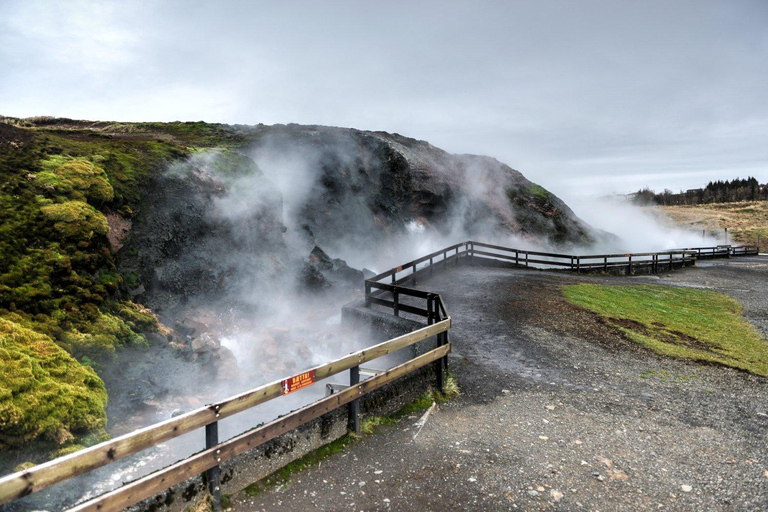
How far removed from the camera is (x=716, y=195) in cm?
12425

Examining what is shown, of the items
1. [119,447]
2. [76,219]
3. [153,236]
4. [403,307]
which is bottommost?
[403,307]

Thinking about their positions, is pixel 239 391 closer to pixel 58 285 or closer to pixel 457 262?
pixel 58 285

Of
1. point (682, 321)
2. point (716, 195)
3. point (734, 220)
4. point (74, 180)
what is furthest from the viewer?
point (716, 195)

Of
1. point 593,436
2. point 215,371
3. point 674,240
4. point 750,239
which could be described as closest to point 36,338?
point 215,371

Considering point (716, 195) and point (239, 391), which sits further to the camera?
point (716, 195)

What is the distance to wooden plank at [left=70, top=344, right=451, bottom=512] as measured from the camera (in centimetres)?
Result: 358

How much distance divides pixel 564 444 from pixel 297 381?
3.93 meters

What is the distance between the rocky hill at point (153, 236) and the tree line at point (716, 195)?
13009 centimetres

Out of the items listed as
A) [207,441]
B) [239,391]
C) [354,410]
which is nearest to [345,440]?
[354,410]

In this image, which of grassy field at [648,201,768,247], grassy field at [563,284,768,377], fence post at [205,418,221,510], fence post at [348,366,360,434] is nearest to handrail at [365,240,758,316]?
fence post at [348,366,360,434]

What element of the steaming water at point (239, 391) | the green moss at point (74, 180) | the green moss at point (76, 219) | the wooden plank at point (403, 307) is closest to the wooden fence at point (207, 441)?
the steaming water at point (239, 391)

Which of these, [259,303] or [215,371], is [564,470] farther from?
[259,303]

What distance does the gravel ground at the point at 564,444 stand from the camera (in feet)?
15.3

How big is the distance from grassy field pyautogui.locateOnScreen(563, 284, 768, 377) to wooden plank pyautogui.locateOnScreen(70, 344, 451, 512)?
8531mm
